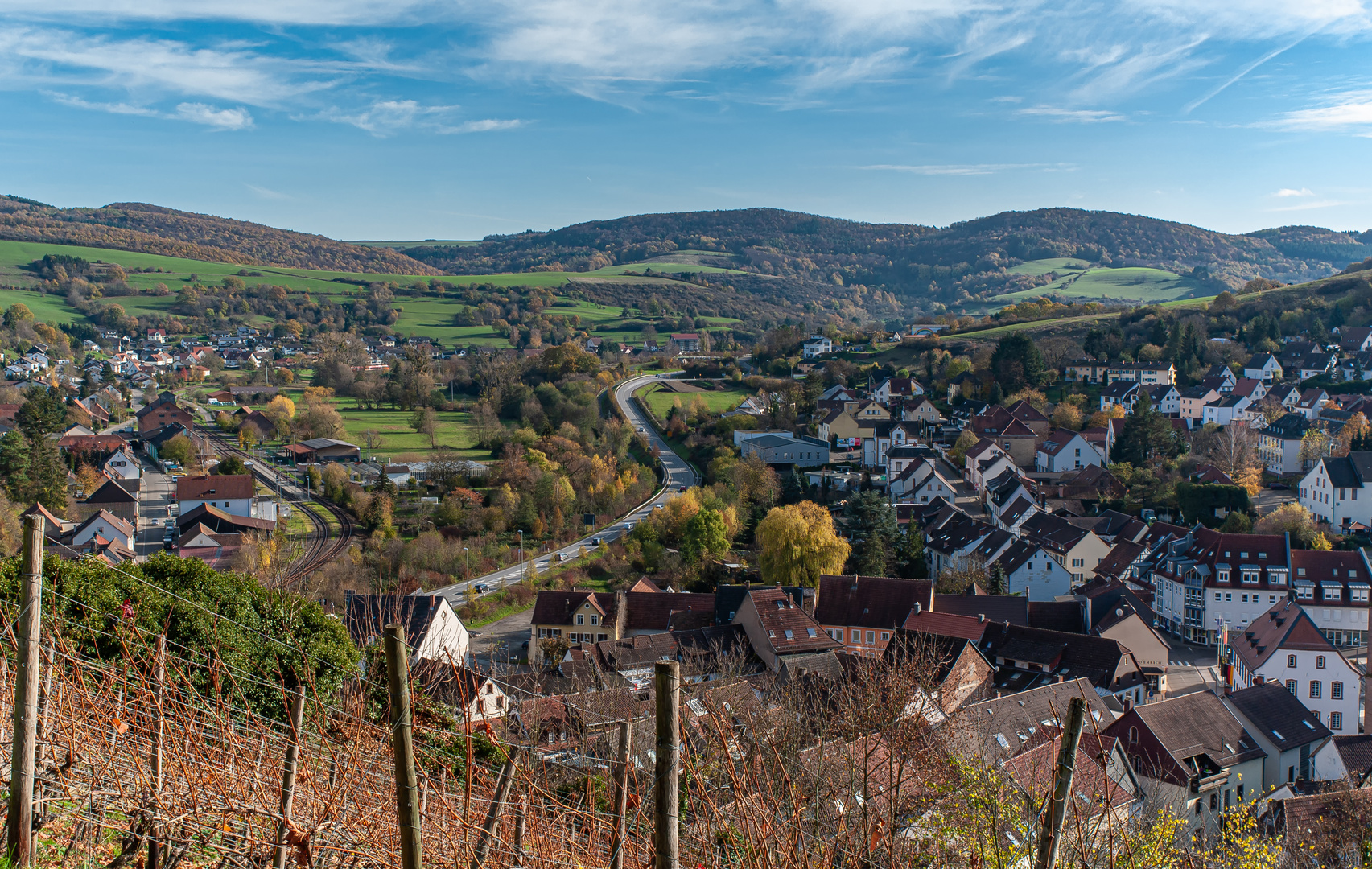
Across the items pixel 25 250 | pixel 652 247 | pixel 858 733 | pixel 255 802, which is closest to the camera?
pixel 255 802

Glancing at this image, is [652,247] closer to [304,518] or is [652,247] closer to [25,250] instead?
[25,250]

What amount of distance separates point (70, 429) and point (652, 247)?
100 meters

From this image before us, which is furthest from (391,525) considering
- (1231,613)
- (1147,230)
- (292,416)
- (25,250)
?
(1147,230)

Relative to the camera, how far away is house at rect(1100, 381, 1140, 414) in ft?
156

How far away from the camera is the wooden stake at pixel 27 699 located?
10.1 feet

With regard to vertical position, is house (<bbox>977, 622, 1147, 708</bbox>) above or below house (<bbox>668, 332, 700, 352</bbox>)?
below

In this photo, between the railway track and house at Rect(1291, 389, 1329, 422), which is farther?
house at Rect(1291, 389, 1329, 422)

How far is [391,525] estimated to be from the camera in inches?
1194

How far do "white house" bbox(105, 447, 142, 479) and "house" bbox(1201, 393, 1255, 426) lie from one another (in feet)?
155

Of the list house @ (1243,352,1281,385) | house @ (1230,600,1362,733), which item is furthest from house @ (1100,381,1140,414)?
house @ (1230,600,1362,733)

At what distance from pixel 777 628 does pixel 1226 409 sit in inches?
1372

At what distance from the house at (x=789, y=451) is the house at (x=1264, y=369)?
82.0 ft

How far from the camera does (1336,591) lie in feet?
86.4

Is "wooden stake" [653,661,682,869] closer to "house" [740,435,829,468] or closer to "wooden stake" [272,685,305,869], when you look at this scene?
"wooden stake" [272,685,305,869]
